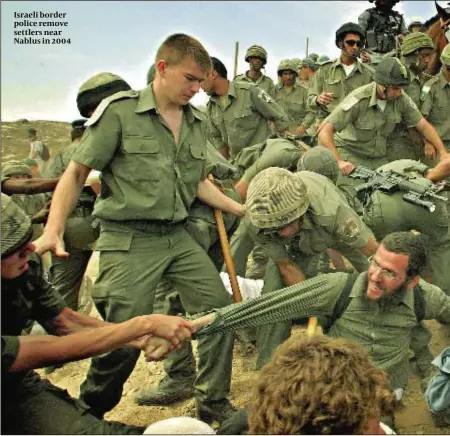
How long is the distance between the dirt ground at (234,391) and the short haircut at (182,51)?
1662 mm

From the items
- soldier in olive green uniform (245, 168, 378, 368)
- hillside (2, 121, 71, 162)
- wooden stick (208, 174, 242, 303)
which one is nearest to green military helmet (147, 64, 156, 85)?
wooden stick (208, 174, 242, 303)

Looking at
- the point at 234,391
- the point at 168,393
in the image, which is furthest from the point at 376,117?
the point at 168,393

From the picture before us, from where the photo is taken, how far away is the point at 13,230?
1.96m

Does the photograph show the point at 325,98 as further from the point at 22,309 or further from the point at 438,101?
the point at 22,309

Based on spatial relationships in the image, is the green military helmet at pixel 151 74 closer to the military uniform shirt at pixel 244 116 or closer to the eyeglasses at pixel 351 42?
the military uniform shirt at pixel 244 116

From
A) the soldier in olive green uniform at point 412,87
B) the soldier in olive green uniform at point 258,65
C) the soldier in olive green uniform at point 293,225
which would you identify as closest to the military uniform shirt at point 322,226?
the soldier in olive green uniform at point 293,225

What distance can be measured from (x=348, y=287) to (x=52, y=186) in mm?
1953

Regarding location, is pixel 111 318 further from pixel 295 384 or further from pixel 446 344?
pixel 446 344

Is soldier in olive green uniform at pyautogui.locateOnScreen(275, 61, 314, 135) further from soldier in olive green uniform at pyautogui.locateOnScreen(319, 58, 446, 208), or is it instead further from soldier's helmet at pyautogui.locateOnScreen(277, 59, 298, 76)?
soldier in olive green uniform at pyautogui.locateOnScreen(319, 58, 446, 208)

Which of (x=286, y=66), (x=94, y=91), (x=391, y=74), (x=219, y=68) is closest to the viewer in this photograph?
(x=94, y=91)

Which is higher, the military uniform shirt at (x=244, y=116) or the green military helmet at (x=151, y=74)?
the green military helmet at (x=151, y=74)

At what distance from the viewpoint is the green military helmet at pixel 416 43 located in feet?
20.0

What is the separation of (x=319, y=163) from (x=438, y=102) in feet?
8.34

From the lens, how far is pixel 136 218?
9.55 ft
